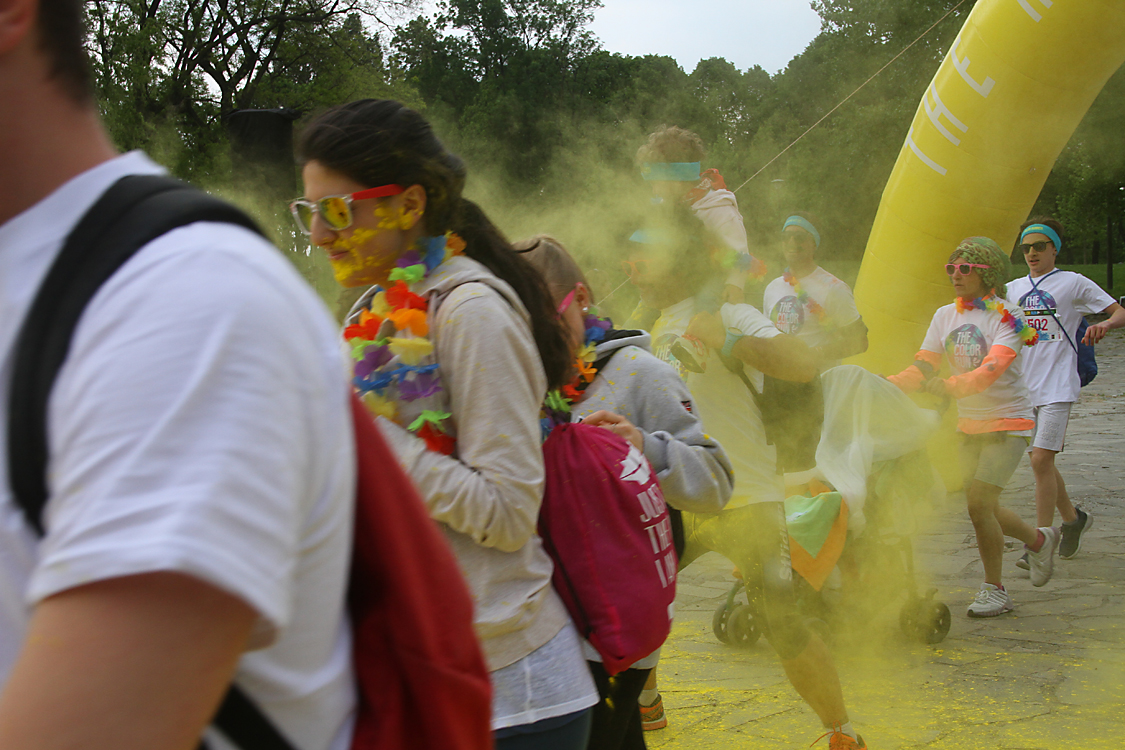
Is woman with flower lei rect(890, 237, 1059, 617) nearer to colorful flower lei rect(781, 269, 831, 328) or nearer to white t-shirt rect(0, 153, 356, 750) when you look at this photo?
colorful flower lei rect(781, 269, 831, 328)

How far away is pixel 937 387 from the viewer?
4.81 m

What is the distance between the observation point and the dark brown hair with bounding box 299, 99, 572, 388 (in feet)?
5.52

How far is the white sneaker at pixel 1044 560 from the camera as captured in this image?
5102 mm

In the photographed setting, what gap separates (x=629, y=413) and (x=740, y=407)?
104 centimetres

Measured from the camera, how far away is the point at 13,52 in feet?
1.94

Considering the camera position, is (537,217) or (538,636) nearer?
(538,636)

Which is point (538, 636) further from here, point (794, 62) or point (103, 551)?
point (794, 62)

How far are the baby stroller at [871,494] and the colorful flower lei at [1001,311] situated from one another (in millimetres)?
668

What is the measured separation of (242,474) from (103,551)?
8cm

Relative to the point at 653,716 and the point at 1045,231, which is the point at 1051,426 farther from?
the point at 653,716

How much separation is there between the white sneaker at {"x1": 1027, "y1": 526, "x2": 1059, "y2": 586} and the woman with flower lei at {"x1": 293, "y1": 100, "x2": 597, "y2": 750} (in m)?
4.36

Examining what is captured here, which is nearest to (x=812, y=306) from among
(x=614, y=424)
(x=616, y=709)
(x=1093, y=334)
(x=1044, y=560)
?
(x=1044, y=560)

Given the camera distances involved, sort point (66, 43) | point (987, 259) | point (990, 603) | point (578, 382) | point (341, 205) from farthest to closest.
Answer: point (987, 259) < point (990, 603) < point (578, 382) < point (341, 205) < point (66, 43)

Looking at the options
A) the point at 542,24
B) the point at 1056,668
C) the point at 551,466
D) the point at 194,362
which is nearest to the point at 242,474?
the point at 194,362
